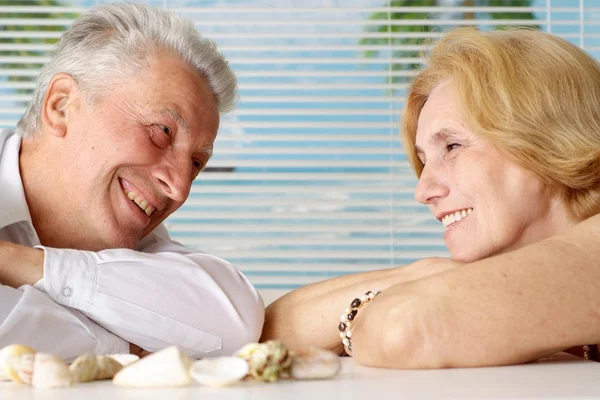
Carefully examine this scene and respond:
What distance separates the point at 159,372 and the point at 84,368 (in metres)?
0.10

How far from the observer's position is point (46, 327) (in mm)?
1345

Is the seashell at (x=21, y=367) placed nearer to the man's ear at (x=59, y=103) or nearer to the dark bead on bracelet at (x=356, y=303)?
the dark bead on bracelet at (x=356, y=303)

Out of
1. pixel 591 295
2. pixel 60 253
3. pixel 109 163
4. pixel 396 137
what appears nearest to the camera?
pixel 591 295

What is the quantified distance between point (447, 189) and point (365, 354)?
0.38 m

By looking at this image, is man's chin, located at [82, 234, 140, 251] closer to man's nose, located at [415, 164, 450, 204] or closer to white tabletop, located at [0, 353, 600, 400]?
man's nose, located at [415, 164, 450, 204]

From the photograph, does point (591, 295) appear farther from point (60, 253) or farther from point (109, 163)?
point (109, 163)

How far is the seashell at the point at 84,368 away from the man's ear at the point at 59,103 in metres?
0.89

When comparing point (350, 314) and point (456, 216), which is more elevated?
point (456, 216)

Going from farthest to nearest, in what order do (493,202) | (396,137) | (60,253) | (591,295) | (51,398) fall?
(396,137)
(60,253)
(493,202)
(591,295)
(51,398)

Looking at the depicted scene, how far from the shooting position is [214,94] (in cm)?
182

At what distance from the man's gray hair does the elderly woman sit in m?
0.49

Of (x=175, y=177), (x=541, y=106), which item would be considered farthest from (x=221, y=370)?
(x=175, y=177)

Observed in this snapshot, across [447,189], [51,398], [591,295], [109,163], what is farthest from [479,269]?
[109,163]

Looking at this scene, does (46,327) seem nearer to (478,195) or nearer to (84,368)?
(84,368)
